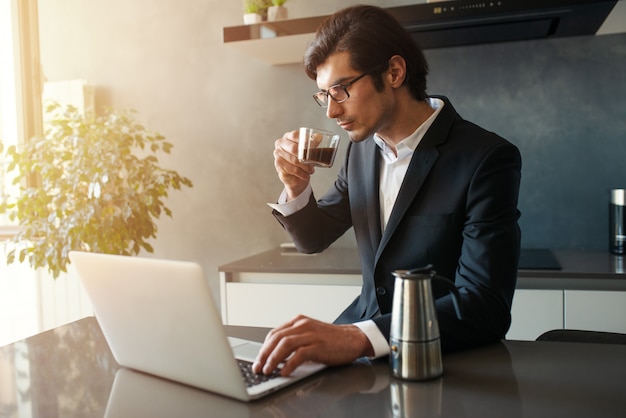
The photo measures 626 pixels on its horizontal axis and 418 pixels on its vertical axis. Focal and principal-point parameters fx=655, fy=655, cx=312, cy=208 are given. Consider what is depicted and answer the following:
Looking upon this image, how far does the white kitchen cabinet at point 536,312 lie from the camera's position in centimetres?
238

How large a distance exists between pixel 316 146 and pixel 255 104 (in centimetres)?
177

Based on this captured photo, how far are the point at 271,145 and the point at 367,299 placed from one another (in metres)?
1.62

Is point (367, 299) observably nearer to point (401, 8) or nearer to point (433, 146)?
point (433, 146)

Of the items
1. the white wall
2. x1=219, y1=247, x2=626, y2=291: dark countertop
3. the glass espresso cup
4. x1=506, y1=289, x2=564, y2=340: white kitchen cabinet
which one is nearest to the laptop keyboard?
the glass espresso cup

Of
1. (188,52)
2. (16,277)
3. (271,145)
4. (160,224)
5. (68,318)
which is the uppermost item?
(188,52)

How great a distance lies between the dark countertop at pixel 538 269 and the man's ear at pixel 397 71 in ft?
2.98

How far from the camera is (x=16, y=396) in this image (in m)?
1.11

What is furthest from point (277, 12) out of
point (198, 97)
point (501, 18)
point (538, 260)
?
point (538, 260)

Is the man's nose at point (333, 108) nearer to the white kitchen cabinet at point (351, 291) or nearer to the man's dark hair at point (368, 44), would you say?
the man's dark hair at point (368, 44)

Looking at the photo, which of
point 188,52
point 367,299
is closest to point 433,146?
point 367,299

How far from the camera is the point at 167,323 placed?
109cm

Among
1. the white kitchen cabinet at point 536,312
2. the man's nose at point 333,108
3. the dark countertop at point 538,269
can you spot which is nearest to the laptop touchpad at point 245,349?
the man's nose at point 333,108

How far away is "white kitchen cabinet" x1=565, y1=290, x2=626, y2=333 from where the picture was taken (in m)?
2.32

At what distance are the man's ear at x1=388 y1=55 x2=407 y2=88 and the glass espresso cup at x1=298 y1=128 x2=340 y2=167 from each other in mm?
322
